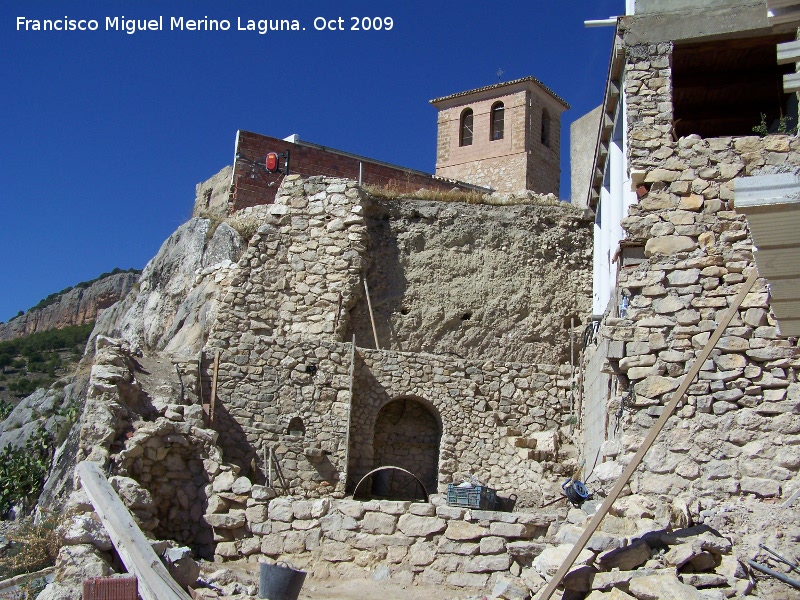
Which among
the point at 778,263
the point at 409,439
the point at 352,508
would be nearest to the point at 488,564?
the point at 352,508

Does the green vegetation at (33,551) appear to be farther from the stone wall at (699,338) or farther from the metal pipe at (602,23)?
the metal pipe at (602,23)

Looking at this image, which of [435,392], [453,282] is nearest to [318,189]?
[453,282]

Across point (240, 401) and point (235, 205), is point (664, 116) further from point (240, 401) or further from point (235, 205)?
point (235, 205)

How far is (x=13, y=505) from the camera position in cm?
1368

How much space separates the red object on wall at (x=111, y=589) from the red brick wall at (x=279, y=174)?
43.1 feet

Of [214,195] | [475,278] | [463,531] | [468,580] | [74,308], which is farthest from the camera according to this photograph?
[74,308]

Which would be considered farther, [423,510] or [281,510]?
[281,510]

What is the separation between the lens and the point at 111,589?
6.77 meters

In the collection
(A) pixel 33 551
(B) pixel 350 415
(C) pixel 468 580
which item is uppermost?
(B) pixel 350 415

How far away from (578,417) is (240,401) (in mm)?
5892

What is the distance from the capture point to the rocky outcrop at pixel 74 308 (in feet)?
152

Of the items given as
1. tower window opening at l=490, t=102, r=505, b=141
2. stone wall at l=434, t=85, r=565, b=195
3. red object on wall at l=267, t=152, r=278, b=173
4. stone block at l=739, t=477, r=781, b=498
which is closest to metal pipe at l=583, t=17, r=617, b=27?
stone block at l=739, t=477, r=781, b=498

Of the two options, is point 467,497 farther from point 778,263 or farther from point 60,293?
point 60,293

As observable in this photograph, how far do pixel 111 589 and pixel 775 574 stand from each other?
5.36 m
